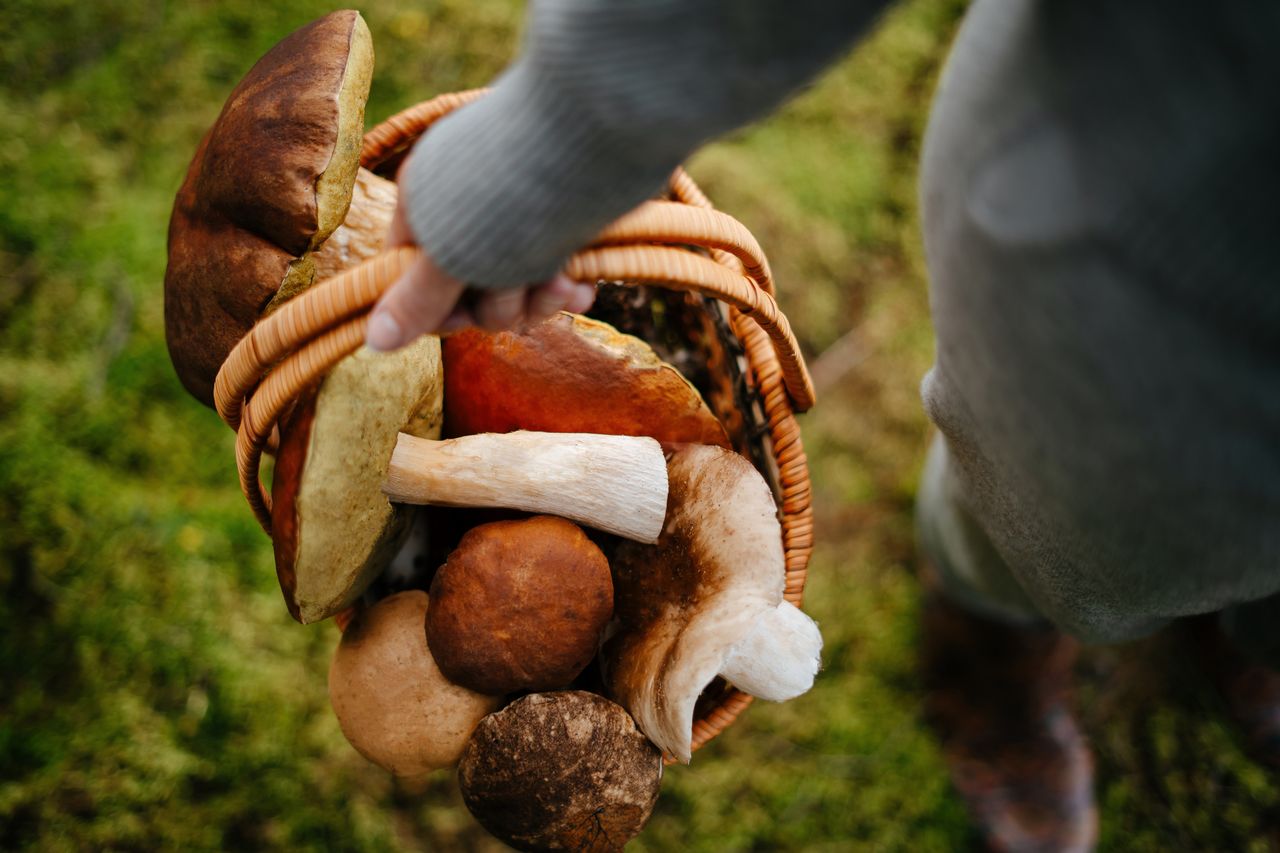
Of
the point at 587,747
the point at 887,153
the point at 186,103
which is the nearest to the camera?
the point at 587,747

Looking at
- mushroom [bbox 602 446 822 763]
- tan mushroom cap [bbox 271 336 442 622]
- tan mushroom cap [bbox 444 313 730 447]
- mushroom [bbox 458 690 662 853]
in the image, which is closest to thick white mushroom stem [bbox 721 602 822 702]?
mushroom [bbox 602 446 822 763]

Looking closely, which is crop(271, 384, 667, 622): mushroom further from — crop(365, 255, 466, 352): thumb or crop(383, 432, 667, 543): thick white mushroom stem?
crop(365, 255, 466, 352): thumb

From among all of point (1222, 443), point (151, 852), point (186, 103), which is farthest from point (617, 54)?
point (186, 103)

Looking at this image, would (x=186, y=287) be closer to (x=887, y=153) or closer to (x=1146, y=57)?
(x=1146, y=57)

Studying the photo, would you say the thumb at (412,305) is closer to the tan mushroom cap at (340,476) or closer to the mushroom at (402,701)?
the tan mushroom cap at (340,476)

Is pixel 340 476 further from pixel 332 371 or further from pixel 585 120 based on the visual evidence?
pixel 585 120

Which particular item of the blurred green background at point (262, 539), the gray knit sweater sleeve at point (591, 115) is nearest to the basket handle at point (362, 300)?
the gray knit sweater sleeve at point (591, 115)

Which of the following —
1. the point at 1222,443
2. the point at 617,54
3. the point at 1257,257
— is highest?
the point at 617,54

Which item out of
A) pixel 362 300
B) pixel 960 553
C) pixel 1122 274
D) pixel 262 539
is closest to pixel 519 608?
pixel 362 300
